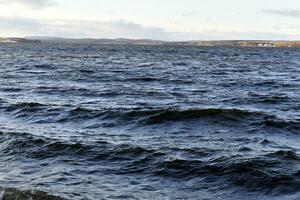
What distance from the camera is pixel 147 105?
79.1 feet

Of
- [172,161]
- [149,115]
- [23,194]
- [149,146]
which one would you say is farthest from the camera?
[149,115]

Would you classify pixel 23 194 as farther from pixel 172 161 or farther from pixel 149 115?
pixel 149 115

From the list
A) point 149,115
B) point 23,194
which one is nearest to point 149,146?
point 149,115

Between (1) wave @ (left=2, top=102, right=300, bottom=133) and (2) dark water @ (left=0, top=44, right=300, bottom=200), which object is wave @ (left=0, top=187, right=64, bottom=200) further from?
(1) wave @ (left=2, top=102, right=300, bottom=133)

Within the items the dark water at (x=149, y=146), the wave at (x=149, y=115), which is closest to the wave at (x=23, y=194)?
the dark water at (x=149, y=146)

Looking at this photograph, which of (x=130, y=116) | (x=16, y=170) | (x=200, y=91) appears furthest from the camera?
(x=200, y=91)

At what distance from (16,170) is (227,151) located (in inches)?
237

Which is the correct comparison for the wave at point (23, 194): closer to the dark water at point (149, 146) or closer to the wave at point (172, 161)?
the dark water at point (149, 146)

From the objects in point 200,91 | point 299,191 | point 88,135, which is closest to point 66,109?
point 88,135

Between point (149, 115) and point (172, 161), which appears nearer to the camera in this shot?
point (172, 161)

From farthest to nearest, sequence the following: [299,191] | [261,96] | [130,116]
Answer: [261,96] < [130,116] < [299,191]

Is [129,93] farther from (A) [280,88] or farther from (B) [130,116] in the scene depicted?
(A) [280,88]

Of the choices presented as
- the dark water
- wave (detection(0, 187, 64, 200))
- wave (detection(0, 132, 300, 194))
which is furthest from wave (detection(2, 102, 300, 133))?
wave (detection(0, 187, 64, 200))

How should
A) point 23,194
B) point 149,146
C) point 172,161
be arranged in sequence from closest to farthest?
point 23,194 < point 172,161 < point 149,146
